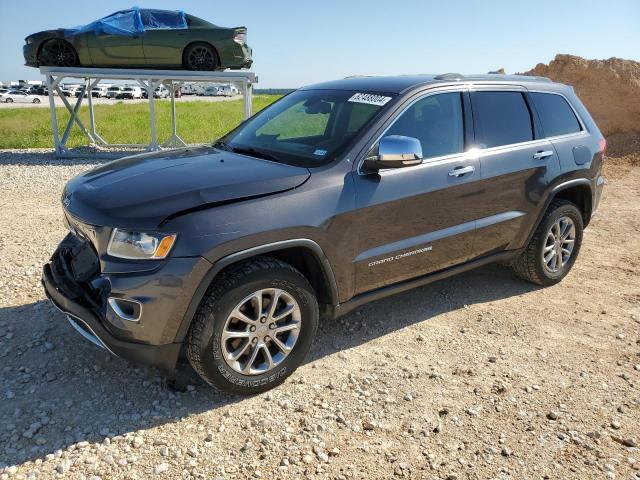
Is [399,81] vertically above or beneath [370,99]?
above

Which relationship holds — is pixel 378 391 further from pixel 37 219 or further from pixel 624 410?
pixel 37 219

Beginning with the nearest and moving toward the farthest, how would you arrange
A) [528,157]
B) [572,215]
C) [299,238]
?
[299,238] → [528,157] → [572,215]

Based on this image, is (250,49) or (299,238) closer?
(299,238)

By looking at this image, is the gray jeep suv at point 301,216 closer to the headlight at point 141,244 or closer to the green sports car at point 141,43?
the headlight at point 141,244

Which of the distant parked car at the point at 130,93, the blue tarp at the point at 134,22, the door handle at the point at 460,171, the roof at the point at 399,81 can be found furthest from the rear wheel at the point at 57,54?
the distant parked car at the point at 130,93

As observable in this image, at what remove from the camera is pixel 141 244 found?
271 centimetres

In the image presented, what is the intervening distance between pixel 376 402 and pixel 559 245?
2.69m

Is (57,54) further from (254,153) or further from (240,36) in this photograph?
(254,153)

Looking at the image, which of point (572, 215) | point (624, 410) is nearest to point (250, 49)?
point (572, 215)

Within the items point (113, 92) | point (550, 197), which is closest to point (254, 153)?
point (550, 197)

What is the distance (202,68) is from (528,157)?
9.76m

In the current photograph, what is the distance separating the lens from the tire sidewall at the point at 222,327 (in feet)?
9.48

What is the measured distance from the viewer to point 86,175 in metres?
3.44

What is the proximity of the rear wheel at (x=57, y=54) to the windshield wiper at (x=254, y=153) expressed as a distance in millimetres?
10252
